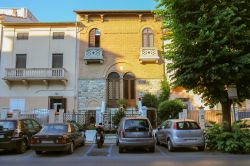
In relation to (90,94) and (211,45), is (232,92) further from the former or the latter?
(90,94)

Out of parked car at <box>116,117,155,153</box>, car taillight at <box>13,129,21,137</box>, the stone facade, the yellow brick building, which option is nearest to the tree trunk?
parked car at <box>116,117,155,153</box>

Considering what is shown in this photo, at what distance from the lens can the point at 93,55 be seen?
1152 inches

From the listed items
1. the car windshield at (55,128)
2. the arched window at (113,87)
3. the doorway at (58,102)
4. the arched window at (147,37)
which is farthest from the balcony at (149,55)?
the car windshield at (55,128)

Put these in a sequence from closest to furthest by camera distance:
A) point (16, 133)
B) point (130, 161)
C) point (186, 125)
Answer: point (130, 161) → point (16, 133) → point (186, 125)

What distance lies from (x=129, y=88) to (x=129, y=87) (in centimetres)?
9

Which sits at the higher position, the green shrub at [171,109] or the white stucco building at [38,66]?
the white stucco building at [38,66]

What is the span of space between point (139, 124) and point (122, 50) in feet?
54.4

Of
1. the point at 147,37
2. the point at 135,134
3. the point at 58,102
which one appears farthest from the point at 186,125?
the point at 58,102

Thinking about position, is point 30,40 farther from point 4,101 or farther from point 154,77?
point 154,77

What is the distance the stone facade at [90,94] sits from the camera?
1154 inches

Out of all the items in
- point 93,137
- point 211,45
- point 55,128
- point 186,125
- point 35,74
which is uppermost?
point 35,74

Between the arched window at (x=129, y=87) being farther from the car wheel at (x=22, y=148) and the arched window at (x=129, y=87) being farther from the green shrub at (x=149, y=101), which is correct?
the car wheel at (x=22, y=148)

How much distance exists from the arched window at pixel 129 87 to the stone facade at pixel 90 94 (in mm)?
2012

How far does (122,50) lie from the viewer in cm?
3019
